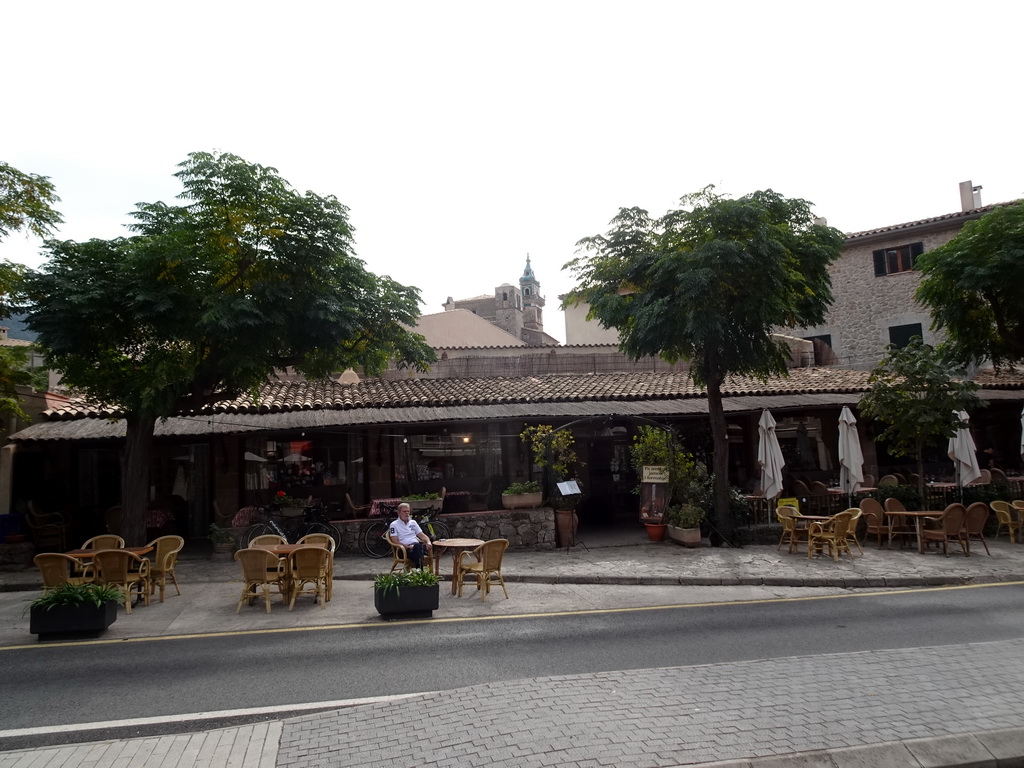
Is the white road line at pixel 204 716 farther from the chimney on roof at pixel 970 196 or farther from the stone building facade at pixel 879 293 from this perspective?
the chimney on roof at pixel 970 196

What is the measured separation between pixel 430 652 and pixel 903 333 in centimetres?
2507

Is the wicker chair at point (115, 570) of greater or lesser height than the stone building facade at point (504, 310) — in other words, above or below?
below

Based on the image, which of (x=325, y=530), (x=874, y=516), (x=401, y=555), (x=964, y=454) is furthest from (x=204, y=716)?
(x=964, y=454)

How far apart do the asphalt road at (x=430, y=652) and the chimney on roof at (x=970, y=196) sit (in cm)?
2497

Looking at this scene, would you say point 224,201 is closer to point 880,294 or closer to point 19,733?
point 19,733

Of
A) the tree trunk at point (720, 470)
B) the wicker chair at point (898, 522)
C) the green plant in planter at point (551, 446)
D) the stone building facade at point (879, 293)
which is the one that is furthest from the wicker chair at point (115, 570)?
the stone building facade at point (879, 293)

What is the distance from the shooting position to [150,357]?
37.1 ft

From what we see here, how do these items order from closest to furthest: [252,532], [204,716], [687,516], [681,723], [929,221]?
1. [681,723]
2. [204,716]
3. [252,532]
4. [687,516]
5. [929,221]

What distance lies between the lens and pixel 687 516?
14.2 m

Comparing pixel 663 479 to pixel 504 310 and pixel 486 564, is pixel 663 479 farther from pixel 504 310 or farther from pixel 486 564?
pixel 504 310

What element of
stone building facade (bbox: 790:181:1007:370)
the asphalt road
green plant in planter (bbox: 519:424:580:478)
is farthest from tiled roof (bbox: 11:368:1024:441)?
the asphalt road

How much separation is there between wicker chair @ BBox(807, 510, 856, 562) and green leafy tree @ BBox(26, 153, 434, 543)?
30.0 ft

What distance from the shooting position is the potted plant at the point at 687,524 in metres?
14.1

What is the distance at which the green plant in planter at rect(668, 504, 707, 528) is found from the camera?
14.1 meters
